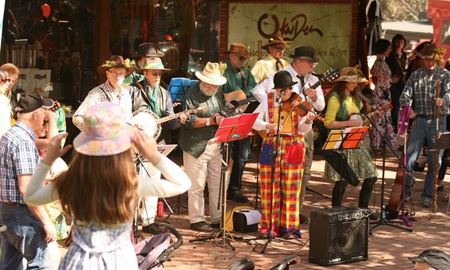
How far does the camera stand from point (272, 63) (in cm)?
1294

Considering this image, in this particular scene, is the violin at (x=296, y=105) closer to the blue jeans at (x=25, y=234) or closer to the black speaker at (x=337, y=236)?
the black speaker at (x=337, y=236)

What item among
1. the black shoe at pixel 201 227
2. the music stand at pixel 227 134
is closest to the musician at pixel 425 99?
the black shoe at pixel 201 227

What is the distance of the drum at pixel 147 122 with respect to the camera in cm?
877

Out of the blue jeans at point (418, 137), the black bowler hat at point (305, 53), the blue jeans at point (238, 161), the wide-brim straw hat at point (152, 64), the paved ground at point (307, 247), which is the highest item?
the black bowler hat at point (305, 53)

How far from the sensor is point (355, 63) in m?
17.2

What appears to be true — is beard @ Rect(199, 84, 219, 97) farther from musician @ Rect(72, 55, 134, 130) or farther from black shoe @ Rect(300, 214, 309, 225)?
black shoe @ Rect(300, 214, 309, 225)

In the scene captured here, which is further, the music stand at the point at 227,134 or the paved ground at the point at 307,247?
the music stand at the point at 227,134

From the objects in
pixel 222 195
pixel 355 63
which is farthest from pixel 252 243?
pixel 355 63

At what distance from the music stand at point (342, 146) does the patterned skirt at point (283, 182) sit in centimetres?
60

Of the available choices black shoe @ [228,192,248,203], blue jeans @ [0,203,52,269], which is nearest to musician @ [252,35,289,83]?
black shoe @ [228,192,248,203]

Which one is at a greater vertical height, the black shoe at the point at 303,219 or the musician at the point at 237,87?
the musician at the point at 237,87

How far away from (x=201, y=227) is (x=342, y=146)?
5.95 feet

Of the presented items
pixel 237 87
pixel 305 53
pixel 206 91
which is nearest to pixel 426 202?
pixel 237 87

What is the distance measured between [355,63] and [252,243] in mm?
7904
